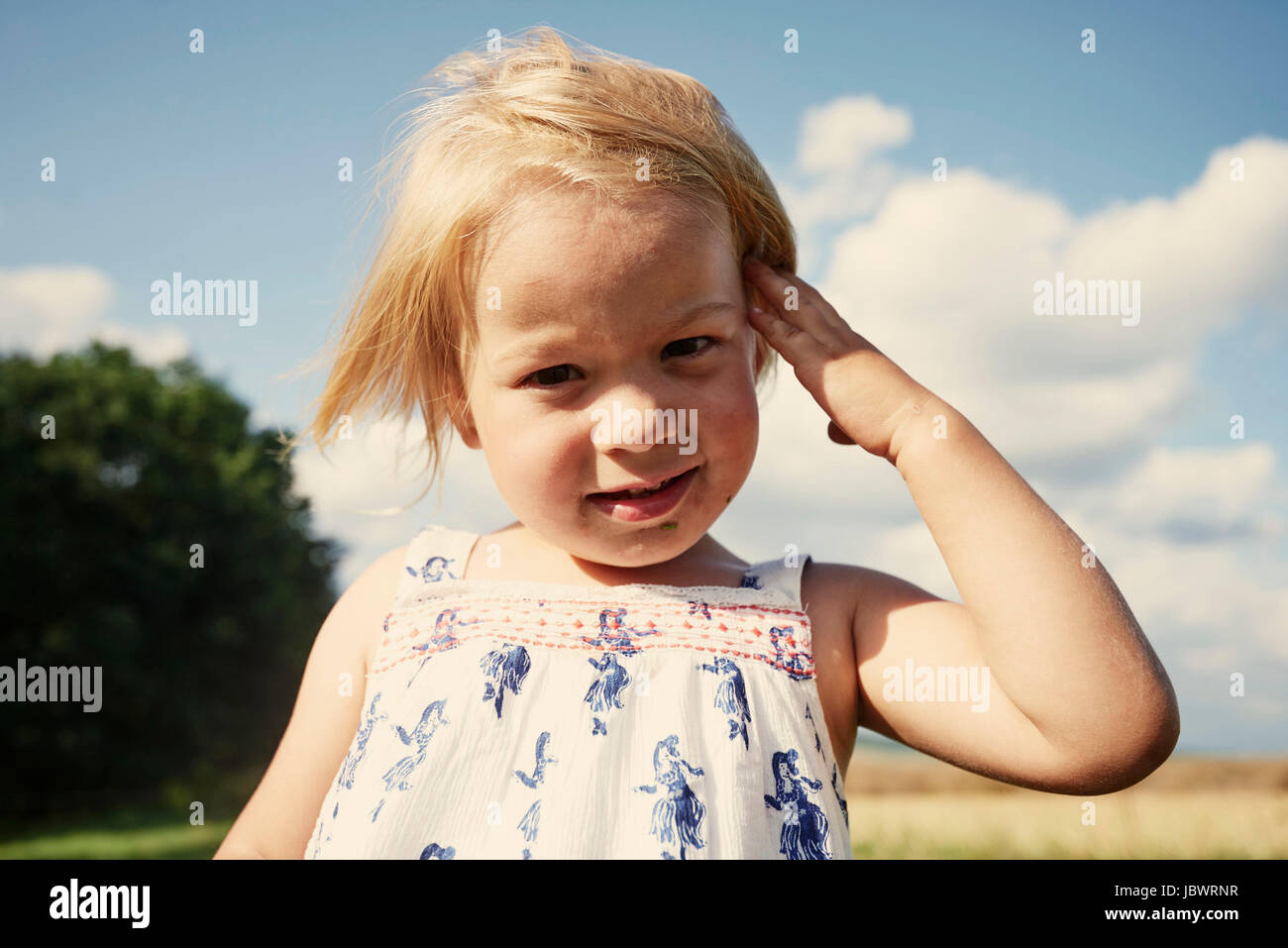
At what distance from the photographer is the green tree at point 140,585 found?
22.6 metres

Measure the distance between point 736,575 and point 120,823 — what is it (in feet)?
81.1

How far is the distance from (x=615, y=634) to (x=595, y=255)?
0.83 metres

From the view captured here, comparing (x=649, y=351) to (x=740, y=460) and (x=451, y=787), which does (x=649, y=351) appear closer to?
(x=740, y=460)

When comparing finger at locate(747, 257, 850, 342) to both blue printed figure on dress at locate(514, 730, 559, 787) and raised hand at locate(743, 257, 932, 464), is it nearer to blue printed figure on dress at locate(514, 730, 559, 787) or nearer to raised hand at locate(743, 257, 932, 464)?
raised hand at locate(743, 257, 932, 464)

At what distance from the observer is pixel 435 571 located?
2.33 meters

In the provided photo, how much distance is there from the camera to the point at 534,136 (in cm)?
213

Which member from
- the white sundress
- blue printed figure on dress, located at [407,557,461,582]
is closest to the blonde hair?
blue printed figure on dress, located at [407,557,461,582]

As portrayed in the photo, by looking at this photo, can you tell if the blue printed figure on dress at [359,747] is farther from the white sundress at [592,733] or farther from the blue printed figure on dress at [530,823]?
the blue printed figure on dress at [530,823]

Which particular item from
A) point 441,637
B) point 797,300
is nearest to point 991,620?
point 797,300

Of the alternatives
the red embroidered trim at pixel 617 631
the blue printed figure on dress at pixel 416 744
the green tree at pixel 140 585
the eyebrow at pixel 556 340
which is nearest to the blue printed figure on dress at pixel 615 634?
the red embroidered trim at pixel 617 631

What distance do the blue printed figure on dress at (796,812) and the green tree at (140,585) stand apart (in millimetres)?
20892

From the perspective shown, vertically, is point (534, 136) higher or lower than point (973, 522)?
higher

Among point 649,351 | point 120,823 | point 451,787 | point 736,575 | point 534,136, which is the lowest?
point 120,823
